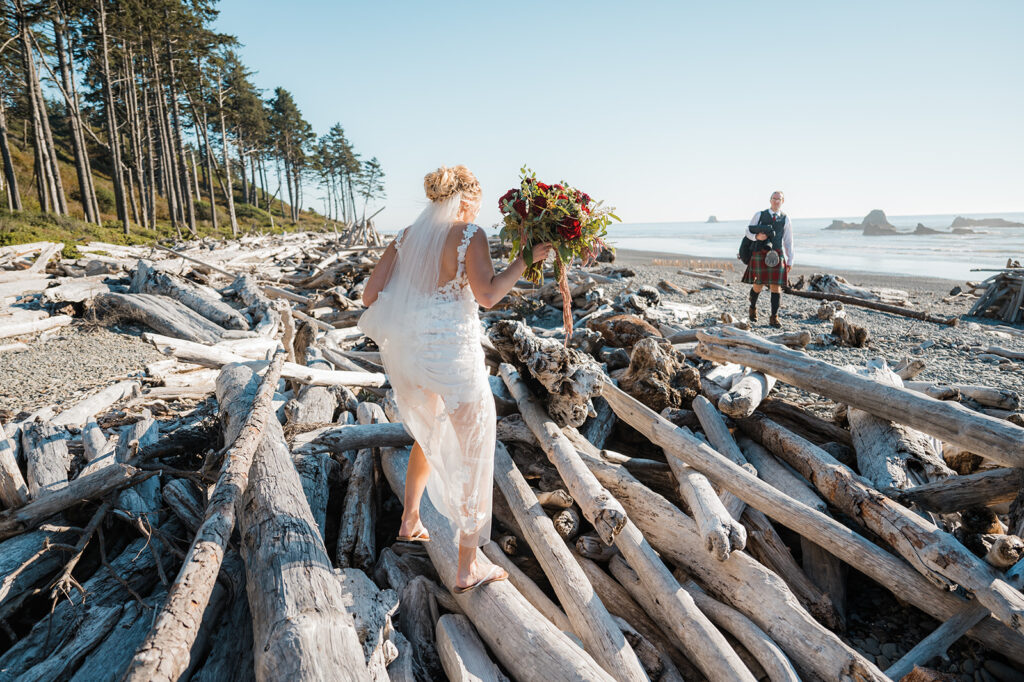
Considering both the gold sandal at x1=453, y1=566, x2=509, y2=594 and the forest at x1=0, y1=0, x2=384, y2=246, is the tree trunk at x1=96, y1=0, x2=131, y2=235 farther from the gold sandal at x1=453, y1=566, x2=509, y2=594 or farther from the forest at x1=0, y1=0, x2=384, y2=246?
the gold sandal at x1=453, y1=566, x2=509, y2=594

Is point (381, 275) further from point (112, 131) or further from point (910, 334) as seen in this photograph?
point (112, 131)

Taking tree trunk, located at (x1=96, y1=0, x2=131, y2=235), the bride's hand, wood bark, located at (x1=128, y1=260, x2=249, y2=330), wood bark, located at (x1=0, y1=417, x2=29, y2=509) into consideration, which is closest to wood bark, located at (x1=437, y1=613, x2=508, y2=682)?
the bride's hand

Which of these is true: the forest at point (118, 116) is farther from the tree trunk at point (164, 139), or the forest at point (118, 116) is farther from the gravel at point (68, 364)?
the gravel at point (68, 364)

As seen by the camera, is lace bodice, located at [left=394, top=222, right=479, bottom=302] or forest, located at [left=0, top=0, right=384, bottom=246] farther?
forest, located at [left=0, top=0, right=384, bottom=246]

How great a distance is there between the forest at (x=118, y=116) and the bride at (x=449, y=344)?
65.7 ft

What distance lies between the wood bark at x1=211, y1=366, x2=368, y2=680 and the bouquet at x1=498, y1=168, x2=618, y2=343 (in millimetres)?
1922

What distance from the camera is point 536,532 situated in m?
3.26

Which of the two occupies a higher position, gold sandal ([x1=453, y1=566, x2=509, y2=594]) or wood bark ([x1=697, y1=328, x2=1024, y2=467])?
wood bark ([x1=697, y1=328, x2=1024, y2=467])

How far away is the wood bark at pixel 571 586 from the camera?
253 cm

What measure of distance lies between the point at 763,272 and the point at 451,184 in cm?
897

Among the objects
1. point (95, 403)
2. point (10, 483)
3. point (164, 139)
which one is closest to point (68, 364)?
point (95, 403)

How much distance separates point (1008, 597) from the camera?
2.41 meters

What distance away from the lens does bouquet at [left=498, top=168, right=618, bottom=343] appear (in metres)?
3.02

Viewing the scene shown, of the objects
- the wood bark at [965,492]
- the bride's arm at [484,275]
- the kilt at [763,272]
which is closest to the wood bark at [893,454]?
the wood bark at [965,492]
